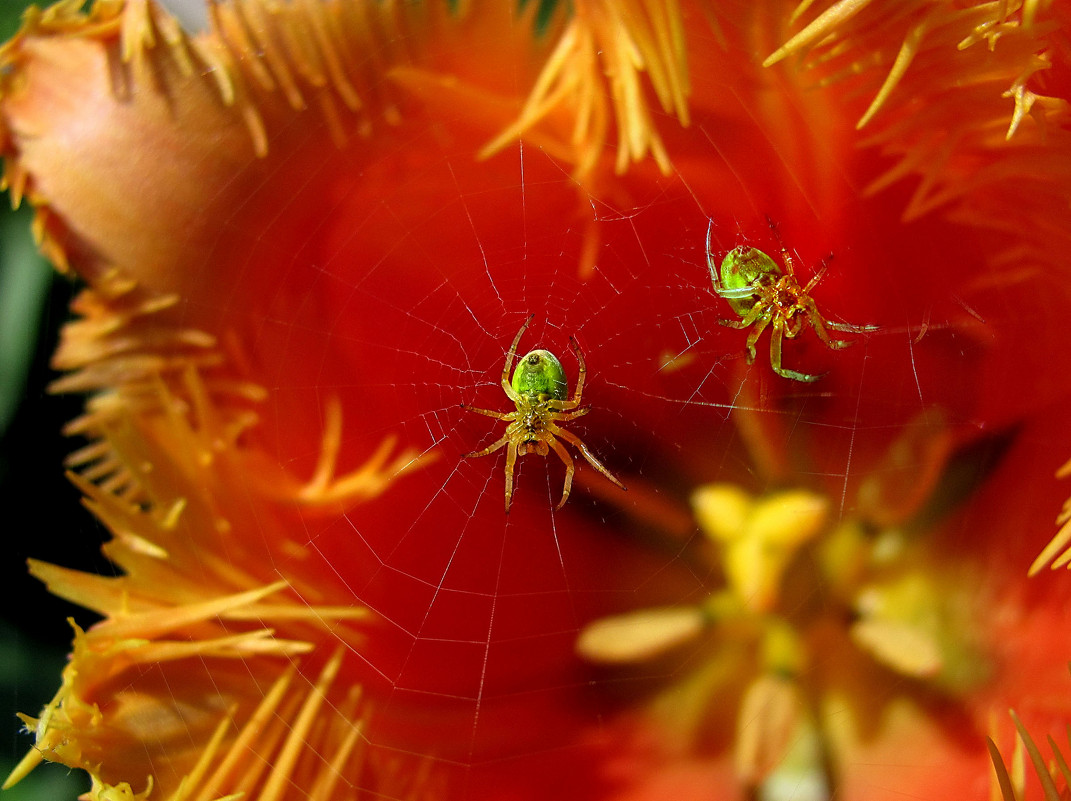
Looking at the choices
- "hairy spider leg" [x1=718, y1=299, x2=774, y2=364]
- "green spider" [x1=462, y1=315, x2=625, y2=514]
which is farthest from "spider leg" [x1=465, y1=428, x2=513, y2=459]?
"hairy spider leg" [x1=718, y1=299, x2=774, y2=364]

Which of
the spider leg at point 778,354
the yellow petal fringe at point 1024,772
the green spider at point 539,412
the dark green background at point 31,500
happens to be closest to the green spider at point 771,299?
the spider leg at point 778,354

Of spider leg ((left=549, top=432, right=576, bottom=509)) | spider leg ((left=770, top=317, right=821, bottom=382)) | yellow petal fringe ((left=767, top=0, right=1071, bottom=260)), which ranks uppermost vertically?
yellow petal fringe ((left=767, top=0, right=1071, bottom=260))

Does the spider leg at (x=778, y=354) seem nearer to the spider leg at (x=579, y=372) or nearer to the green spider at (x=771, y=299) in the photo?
the green spider at (x=771, y=299)

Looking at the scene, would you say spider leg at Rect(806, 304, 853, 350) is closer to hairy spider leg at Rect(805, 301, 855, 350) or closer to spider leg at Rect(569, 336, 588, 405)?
hairy spider leg at Rect(805, 301, 855, 350)

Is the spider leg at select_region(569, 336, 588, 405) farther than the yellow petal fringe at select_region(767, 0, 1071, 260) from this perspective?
Yes

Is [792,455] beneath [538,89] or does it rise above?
beneath

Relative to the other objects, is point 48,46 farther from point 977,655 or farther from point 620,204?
point 977,655

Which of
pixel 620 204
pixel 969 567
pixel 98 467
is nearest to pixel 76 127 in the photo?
pixel 98 467

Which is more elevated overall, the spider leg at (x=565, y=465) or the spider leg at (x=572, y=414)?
the spider leg at (x=572, y=414)
